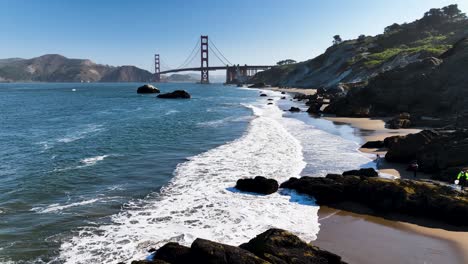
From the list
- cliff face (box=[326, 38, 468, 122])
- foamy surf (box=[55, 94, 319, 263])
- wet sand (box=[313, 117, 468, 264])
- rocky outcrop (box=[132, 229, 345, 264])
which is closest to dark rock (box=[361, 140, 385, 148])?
foamy surf (box=[55, 94, 319, 263])

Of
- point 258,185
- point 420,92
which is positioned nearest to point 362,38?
point 420,92

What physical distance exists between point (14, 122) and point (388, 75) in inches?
1553

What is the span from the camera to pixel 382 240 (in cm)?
1023

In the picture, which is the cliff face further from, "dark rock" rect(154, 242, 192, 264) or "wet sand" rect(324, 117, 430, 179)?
"dark rock" rect(154, 242, 192, 264)

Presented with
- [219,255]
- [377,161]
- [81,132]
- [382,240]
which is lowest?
[81,132]

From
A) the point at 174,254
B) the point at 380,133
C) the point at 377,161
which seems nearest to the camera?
the point at 174,254

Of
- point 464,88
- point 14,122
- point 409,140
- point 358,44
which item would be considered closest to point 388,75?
point 464,88

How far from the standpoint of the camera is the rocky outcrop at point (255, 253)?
24.3 feet

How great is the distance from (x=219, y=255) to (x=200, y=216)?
15.3 ft

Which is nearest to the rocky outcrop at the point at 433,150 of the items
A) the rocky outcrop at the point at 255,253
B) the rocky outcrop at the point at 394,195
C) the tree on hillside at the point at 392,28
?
the rocky outcrop at the point at 394,195

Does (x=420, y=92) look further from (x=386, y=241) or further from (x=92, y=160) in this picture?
(x=92, y=160)

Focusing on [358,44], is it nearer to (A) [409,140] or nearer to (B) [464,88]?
(B) [464,88]

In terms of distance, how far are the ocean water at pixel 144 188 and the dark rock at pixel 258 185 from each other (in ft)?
1.20

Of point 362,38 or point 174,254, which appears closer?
point 174,254
